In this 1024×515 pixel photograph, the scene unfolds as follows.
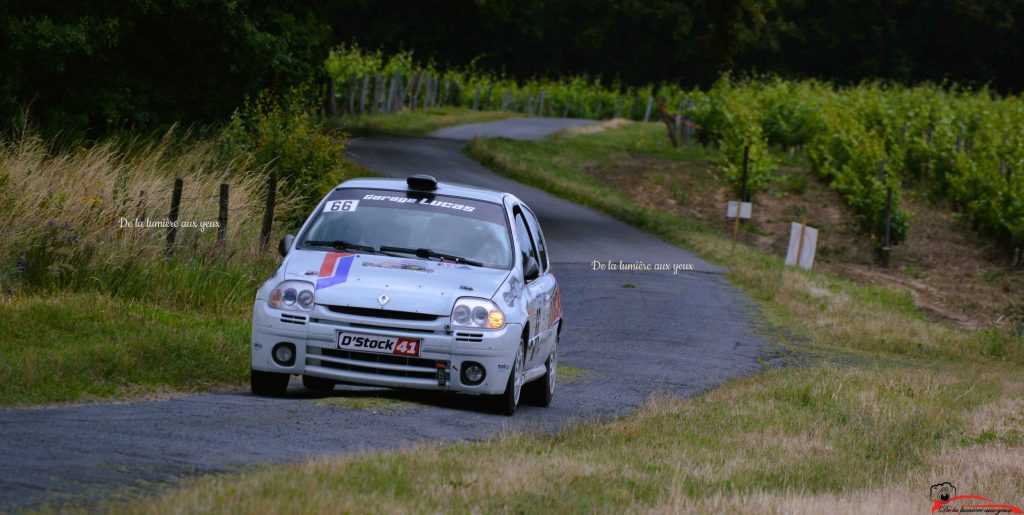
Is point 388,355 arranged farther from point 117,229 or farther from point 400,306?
point 117,229

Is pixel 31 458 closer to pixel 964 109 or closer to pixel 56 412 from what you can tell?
pixel 56 412

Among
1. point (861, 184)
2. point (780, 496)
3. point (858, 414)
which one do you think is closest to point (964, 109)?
point (861, 184)

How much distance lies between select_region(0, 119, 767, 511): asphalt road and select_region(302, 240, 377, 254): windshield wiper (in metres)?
1.19

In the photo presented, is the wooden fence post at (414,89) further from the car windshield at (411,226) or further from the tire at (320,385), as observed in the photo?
the tire at (320,385)

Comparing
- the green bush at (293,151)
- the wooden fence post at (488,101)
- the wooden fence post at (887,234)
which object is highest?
the green bush at (293,151)

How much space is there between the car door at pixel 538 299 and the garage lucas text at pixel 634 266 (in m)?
15.2

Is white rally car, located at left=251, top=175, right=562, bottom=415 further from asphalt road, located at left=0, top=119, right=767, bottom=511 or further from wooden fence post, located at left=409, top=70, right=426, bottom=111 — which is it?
wooden fence post, located at left=409, top=70, right=426, bottom=111

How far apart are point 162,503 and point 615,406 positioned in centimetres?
687

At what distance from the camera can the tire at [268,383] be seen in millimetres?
11070

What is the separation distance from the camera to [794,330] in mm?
22422

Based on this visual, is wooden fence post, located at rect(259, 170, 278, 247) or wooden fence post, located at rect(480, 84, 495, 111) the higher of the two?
wooden fence post, located at rect(259, 170, 278, 247)
